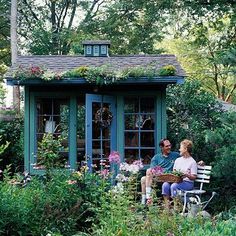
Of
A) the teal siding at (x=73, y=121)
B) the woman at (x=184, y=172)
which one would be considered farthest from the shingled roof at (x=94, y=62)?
the woman at (x=184, y=172)

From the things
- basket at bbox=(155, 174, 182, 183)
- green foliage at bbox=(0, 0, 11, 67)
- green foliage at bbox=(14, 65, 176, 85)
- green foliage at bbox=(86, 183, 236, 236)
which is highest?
green foliage at bbox=(0, 0, 11, 67)

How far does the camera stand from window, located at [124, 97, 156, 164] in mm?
9414

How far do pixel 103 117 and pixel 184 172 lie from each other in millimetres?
2294

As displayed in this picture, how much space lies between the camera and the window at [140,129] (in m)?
9.41

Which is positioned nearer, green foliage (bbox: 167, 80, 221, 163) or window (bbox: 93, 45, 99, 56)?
green foliage (bbox: 167, 80, 221, 163)

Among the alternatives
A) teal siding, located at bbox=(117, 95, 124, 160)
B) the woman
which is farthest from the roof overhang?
the woman

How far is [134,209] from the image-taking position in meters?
5.19

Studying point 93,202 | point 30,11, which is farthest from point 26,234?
point 30,11

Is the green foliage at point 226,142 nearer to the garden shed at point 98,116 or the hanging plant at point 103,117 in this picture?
the garden shed at point 98,116

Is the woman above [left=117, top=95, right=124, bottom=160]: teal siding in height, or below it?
below

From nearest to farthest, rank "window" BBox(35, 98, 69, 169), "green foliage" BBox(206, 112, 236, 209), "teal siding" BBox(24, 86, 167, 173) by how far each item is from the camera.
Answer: "green foliage" BBox(206, 112, 236, 209)
"teal siding" BBox(24, 86, 167, 173)
"window" BBox(35, 98, 69, 169)

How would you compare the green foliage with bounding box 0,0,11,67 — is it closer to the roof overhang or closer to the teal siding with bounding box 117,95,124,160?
the roof overhang

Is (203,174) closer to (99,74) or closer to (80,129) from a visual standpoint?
(99,74)

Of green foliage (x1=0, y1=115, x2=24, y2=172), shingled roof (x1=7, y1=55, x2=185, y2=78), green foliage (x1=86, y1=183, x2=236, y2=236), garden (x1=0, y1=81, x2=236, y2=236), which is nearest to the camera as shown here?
green foliage (x1=86, y1=183, x2=236, y2=236)
